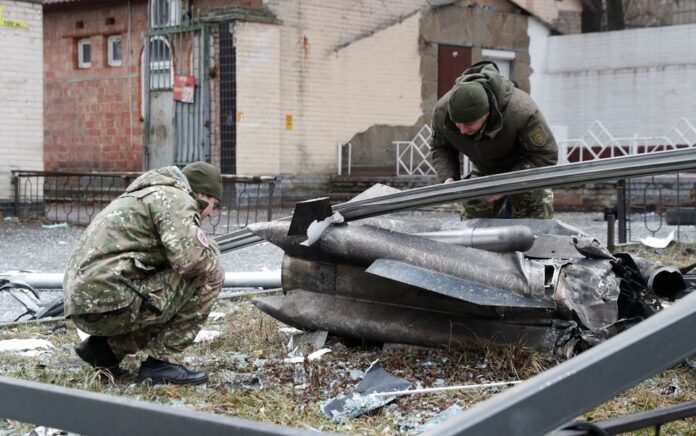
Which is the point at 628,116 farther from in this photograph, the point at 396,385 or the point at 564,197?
the point at 396,385

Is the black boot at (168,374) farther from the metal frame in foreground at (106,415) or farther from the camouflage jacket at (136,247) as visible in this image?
the metal frame in foreground at (106,415)

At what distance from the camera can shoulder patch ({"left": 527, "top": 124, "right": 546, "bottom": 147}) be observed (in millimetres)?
5437

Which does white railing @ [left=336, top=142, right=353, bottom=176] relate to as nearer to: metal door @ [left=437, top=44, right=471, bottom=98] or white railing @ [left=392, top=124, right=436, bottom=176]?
white railing @ [left=392, top=124, right=436, bottom=176]

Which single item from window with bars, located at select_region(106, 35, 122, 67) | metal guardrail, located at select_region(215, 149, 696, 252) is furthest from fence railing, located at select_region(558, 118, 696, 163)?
metal guardrail, located at select_region(215, 149, 696, 252)

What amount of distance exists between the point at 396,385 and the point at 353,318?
0.84 meters

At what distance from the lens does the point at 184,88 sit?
16.8 meters

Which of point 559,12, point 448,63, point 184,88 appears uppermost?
point 559,12

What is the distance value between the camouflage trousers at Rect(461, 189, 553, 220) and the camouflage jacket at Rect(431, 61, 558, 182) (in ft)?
0.65

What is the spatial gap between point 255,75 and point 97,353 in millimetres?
12852

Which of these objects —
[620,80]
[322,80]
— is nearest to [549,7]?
[620,80]

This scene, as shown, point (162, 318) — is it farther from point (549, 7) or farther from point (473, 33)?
point (549, 7)

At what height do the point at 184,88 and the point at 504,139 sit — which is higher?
the point at 184,88

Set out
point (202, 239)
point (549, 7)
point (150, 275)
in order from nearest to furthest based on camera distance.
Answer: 1. point (202, 239)
2. point (150, 275)
3. point (549, 7)

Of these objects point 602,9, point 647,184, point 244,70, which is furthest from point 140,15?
point 602,9
